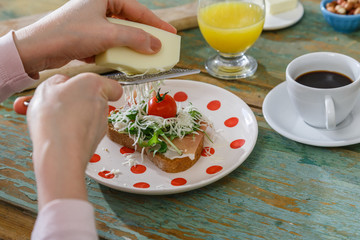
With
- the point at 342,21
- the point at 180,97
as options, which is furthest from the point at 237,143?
the point at 342,21

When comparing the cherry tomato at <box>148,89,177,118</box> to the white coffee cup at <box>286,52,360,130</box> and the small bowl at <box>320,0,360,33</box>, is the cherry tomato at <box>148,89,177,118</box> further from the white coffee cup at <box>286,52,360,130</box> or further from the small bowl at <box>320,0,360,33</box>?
the small bowl at <box>320,0,360,33</box>

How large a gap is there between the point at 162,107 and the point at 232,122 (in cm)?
22

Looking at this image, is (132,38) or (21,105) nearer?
(21,105)

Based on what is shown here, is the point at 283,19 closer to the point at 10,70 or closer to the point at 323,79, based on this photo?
the point at 323,79

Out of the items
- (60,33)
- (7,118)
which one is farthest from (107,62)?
(7,118)

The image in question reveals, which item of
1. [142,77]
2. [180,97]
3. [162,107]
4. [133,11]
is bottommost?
[180,97]

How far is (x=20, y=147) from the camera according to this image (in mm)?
1340

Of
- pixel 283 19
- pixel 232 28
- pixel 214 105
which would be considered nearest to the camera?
pixel 214 105

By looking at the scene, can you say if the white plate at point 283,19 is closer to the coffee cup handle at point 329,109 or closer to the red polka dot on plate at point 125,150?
the coffee cup handle at point 329,109

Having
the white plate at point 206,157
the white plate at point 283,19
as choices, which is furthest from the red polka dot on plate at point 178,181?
the white plate at point 283,19

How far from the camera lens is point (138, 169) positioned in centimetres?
121

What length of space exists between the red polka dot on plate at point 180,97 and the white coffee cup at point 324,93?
1.15 feet

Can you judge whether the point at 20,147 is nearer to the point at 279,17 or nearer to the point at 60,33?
the point at 60,33

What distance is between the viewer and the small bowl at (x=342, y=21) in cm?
168
